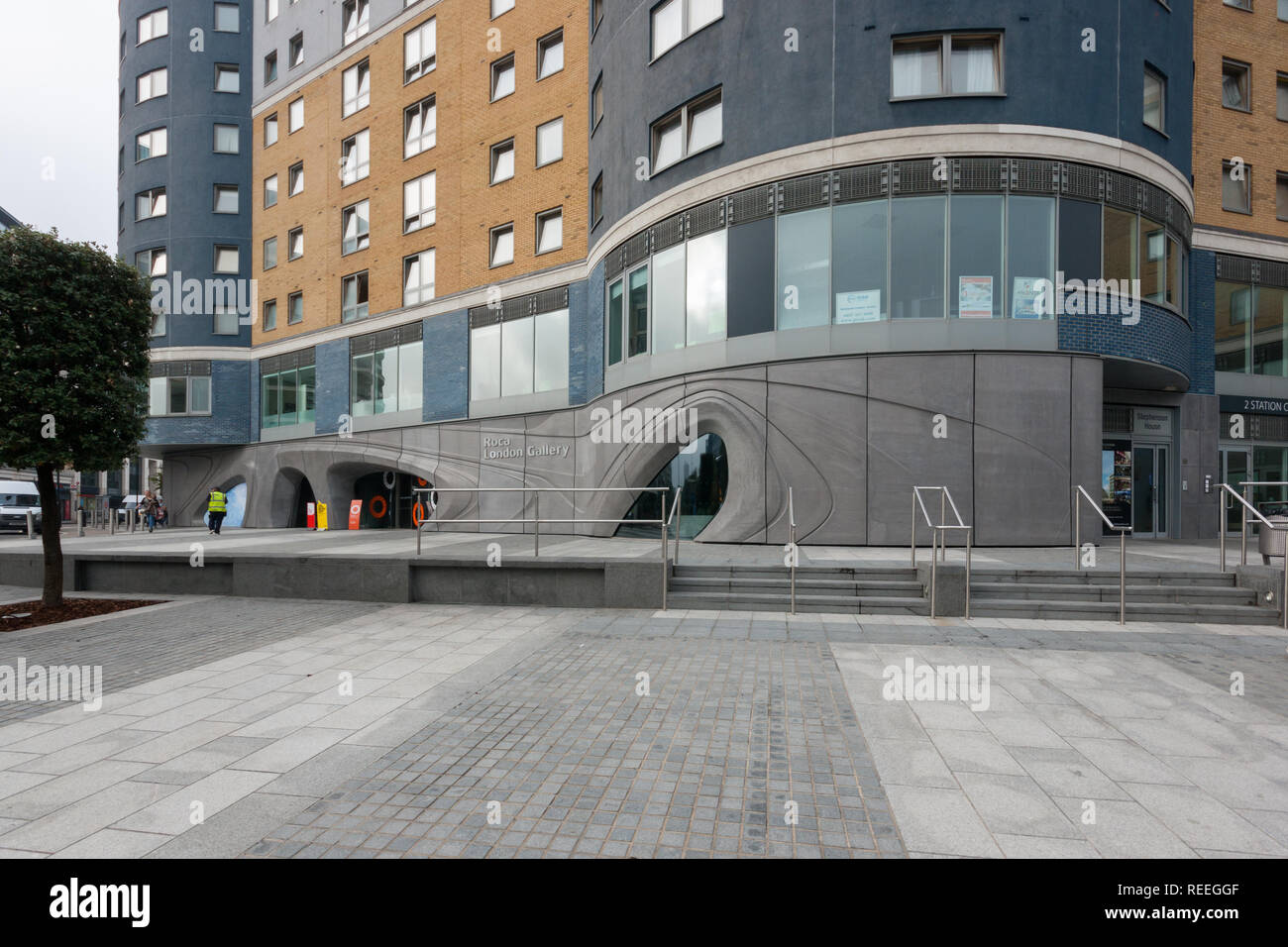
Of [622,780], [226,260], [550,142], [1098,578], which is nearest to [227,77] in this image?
[226,260]

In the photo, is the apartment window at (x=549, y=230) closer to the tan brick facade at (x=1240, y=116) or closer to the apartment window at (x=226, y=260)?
the tan brick facade at (x=1240, y=116)

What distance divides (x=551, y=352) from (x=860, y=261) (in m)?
10.0

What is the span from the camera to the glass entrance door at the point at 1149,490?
671 inches

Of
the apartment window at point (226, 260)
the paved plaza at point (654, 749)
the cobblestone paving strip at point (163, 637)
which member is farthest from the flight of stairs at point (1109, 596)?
the apartment window at point (226, 260)

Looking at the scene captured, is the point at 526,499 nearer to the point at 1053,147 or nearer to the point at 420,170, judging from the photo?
the point at 420,170

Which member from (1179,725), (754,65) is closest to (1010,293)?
(754,65)

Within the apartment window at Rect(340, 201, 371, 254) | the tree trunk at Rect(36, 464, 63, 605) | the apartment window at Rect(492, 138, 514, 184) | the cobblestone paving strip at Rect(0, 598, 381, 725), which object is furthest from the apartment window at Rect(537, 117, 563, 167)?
the cobblestone paving strip at Rect(0, 598, 381, 725)

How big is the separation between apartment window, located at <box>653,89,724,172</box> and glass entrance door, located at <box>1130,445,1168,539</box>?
14118mm

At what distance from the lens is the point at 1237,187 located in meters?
18.5

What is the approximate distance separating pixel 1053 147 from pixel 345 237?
974 inches

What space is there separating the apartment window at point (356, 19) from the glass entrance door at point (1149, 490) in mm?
31403

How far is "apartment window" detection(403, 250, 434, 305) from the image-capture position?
76.3 ft

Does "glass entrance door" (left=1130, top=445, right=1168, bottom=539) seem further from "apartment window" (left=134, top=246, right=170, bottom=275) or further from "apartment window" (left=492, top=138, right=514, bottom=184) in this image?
"apartment window" (left=134, top=246, right=170, bottom=275)

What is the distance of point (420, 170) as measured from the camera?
2336cm
